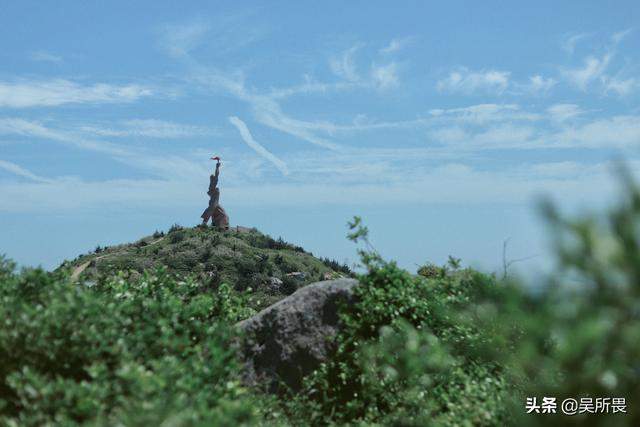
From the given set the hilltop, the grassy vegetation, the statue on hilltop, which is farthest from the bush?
the statue on hilltop

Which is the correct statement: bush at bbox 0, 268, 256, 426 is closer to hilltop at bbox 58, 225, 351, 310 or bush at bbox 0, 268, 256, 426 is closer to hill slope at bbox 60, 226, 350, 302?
hilltop at bbox 58, 225, 351, 310

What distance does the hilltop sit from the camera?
32719 mm

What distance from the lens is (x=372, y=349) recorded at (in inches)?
295

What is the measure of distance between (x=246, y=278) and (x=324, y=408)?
25323 mm

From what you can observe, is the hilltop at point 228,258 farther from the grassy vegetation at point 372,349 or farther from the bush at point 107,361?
the bush at point 107,361

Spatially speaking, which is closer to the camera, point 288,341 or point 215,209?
point 288,341

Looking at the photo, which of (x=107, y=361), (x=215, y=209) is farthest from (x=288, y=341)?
(x=215, y=209)

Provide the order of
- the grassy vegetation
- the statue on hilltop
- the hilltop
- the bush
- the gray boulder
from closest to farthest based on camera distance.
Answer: the grassy vegetation → the bush → the gray boulder → the hilltop → the statue on hilltop

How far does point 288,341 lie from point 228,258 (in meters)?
27.2

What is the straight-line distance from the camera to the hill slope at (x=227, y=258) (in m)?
32.8

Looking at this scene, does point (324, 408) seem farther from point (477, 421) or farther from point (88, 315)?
point (88, 315)

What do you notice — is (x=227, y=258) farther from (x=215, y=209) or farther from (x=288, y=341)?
(x=288, y=341)

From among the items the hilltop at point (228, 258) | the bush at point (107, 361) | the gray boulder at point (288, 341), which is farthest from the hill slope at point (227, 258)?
the bush at point (107, 361)

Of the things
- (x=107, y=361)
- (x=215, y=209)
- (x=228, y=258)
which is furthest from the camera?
(x=215, y=209)
